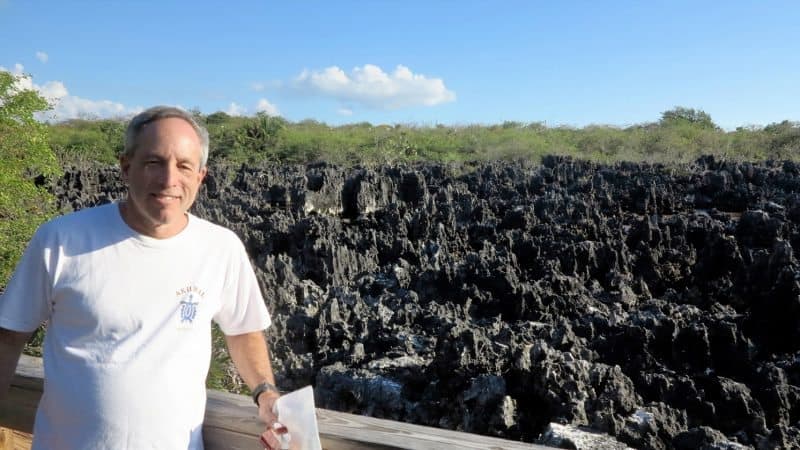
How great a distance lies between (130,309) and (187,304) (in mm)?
111

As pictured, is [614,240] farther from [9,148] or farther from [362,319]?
[9,148]

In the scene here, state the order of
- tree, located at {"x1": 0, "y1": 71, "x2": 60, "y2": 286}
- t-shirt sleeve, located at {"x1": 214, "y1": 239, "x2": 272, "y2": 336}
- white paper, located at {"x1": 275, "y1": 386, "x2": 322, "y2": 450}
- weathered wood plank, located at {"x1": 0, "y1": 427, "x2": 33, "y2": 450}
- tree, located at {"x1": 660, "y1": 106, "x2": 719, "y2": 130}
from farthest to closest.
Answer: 1. tree, located at {"x1": 660, "y1": 106, "x2": 719, "y2": 130}
2. tree, located at {"x1": 0, "y1": 71, "x2": 60, "y2": 286}
3. weathered wood plank, located at {"x1": 0, "y1": 427, "x2": 33, "y2": 450}
4. t-shirt sleeve, located at {"x1": 214, "y1": 239, "x2": 272, "y2": 336}
5. white paper, located at {"x1": 275, "y1": 386, "x2": 322, "y2": 450}

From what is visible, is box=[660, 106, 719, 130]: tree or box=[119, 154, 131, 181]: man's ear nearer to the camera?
box=[119, 154, 131, 181]: man's ear

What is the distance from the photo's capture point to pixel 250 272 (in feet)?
5.49

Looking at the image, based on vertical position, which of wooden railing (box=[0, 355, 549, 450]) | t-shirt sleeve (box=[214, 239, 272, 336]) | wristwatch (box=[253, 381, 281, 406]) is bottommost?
wooden railing (box=[0, 355, 549, 450])

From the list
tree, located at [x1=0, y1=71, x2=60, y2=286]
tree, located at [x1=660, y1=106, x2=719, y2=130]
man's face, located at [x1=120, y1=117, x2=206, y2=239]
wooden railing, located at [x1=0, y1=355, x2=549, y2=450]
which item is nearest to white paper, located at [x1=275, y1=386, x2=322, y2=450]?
wooden railing, located at [x1=0, y1=355, x2=549, y2=450]

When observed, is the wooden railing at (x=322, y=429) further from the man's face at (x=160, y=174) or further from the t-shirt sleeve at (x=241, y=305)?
the man's face at (x=160, y=174)

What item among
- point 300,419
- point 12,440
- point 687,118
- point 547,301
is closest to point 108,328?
point 300,419

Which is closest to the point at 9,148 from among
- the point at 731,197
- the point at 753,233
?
the point at 753,233

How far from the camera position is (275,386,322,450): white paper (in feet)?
4.49

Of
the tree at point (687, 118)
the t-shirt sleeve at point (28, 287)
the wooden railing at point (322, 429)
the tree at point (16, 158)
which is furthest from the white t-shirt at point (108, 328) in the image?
the tree at point (687, 118)

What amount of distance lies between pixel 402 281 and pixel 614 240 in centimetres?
220

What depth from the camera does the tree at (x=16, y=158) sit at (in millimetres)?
5180

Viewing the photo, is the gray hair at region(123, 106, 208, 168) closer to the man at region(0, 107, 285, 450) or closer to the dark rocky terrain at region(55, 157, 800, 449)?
the man at region(0, 107, 285, 450)
